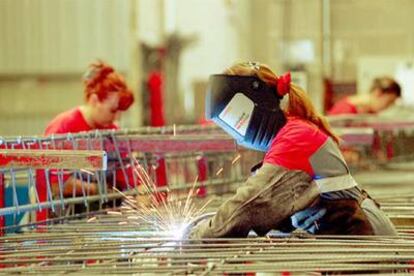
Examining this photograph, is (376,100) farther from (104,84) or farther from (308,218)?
(308,218)

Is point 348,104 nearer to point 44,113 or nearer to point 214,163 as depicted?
point 214,163

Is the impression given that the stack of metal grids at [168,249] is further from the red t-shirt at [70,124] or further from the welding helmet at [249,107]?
the red t-shirt at [70,124]

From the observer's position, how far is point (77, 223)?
3.75 metres

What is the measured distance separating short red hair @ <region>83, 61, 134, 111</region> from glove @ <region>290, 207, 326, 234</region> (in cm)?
205

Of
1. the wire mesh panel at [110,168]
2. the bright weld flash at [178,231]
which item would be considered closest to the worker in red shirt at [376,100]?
the wire mesh panel at [110,168]

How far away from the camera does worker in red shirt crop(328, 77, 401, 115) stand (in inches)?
292

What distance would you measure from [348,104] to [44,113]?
367 centimetres

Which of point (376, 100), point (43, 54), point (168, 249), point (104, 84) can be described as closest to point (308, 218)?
point (168, 249)

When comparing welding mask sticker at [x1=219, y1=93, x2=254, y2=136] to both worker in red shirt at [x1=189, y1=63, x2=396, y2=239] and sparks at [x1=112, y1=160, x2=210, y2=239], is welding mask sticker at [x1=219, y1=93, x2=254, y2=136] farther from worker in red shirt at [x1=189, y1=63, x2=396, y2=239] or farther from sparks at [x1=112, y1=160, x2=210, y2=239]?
sparks at [x1=112, y1=160, x2=210, y2=239]

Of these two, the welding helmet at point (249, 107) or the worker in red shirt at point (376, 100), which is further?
the worker in red shirt at point (376, 100)

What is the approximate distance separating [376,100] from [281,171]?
4.50 metres

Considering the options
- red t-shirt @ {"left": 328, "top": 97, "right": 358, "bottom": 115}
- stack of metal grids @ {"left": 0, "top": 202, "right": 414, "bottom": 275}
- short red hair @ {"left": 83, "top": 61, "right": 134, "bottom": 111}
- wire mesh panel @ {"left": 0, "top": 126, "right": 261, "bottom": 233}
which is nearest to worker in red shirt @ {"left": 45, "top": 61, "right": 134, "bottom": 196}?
short red hair @ {"left": 83, "top": 61, "right": 134, "bottom": 111}

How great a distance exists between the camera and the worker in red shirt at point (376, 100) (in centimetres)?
741

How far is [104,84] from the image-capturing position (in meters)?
5.09
